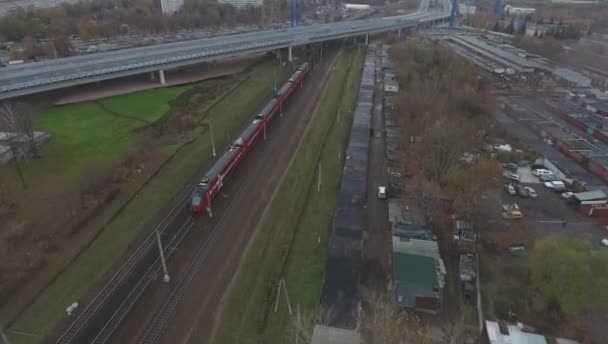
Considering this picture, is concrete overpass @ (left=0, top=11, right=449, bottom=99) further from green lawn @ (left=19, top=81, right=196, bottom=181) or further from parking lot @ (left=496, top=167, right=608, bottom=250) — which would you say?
parking lot @ (left=496, top=167, right=608, bottom=250)

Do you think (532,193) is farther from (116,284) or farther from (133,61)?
(133,61)

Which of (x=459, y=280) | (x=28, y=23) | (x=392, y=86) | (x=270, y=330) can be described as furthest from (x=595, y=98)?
(x=28, y=23)

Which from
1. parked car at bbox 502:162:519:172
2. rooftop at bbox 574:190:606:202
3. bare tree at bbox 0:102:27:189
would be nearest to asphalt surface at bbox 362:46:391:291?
parked car at bbox 502:162:519:172

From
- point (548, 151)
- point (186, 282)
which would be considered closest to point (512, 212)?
point (548, 151)

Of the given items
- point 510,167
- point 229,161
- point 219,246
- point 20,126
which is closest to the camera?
point 219,246

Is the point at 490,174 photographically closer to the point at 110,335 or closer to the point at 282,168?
the point at 282,168
